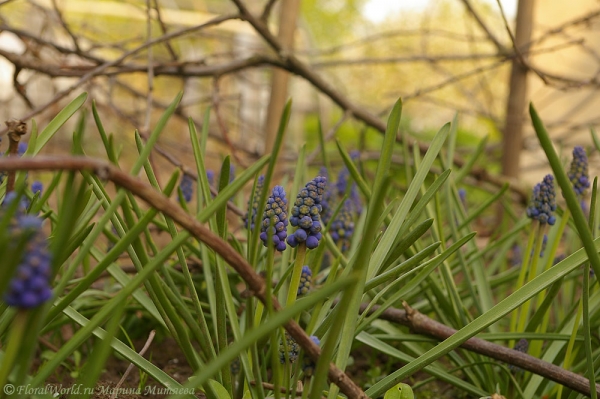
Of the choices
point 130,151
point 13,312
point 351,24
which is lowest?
point 13,312

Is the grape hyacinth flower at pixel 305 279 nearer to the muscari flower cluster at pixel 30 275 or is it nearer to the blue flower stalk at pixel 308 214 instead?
the blue flower stalk at pixel 308 214

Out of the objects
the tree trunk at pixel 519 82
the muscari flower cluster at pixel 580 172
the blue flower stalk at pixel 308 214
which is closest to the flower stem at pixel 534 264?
the muscari flower cluster at pixel 580 172

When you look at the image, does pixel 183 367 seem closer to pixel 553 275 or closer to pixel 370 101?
pixel 553 275

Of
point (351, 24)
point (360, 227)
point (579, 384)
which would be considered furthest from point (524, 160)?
point (351, 24)

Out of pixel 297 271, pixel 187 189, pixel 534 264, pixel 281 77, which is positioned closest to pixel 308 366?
pixel 297 271

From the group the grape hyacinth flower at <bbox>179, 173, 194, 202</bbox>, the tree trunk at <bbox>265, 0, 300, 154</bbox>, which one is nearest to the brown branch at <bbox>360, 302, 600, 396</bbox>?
the grape hyacinth flower at <bbox>179, 173, 194, 202</bbox>

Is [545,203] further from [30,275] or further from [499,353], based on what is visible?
[30,275]

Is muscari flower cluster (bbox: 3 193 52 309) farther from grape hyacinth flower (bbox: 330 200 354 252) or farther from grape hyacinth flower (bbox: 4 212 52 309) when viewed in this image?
grape hyacinth flower (bbox: 330 200 354 252)
